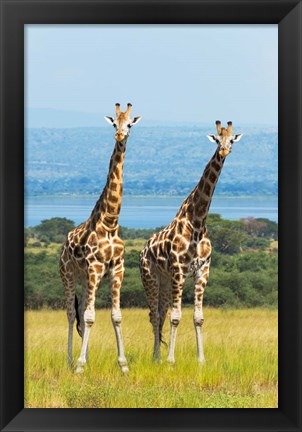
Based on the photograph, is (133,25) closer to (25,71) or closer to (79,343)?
(25,71)

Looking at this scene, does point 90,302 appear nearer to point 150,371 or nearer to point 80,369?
point 80,369

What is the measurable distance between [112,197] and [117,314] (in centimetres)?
94

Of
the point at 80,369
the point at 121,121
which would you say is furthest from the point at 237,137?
the point at 80,369

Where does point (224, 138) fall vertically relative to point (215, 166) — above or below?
above

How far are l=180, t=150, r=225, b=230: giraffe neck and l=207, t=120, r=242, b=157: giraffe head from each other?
0.26 meters

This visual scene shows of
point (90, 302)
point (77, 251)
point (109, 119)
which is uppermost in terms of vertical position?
point (109, 119)

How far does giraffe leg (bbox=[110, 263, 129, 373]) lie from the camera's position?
288 inches

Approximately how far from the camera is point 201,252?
7945 mm

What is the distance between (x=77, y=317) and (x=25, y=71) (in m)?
2.96

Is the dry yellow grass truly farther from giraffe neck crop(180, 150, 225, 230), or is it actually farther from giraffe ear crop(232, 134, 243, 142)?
giraffe ear crop(232, 134, 243, 142)

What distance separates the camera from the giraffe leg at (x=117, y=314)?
7.32 m

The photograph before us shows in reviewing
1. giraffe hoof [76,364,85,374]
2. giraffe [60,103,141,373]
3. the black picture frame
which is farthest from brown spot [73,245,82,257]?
the black picture frame
